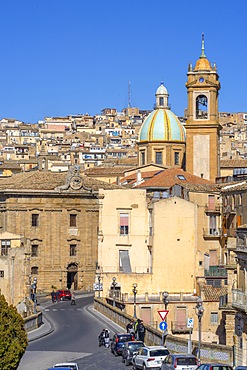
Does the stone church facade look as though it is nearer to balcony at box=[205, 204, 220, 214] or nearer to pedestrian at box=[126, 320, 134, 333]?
balcony at box=[205, 204, 220, 214]

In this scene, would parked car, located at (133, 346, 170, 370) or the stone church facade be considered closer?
parked car, located at (133, 346, 170, 370)

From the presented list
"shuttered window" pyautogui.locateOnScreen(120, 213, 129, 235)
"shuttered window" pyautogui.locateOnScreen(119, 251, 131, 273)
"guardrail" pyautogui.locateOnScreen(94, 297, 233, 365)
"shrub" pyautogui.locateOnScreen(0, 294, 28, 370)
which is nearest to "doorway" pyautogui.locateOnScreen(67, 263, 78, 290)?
"shuttered window" pyautogui.locateOnScreen(120, 213, 129, 235)

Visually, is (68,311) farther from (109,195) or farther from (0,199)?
(0,199)

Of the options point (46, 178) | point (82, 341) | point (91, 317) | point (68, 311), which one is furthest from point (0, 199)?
point (82, 341)

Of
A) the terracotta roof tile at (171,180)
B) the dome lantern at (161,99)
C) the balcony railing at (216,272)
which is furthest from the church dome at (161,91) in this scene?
the balcony railing at (216,272)

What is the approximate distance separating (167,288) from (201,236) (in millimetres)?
5122

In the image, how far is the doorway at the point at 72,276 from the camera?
96.2 metres

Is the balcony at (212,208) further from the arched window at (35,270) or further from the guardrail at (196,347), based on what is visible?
the guardrail at (196,347)

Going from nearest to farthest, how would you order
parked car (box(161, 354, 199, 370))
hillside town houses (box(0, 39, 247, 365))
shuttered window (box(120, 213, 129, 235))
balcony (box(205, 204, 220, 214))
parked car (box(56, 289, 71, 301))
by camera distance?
parked car (box(161, 354, 199, 370))
hillside town houses (box(0, 39, 247, 365))
shuttered window (box(120, 213, 129, 235))
balcony (box(205, 204, 220, 214))
parked car (box(56, 289, 71, 301))

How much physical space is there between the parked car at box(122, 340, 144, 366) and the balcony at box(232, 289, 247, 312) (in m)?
5.27

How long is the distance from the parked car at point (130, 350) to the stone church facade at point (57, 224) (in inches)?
1941

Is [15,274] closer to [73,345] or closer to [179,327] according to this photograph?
[179,327]

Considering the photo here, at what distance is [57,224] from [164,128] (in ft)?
59.7

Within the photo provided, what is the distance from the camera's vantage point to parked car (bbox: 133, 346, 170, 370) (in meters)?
40.8
